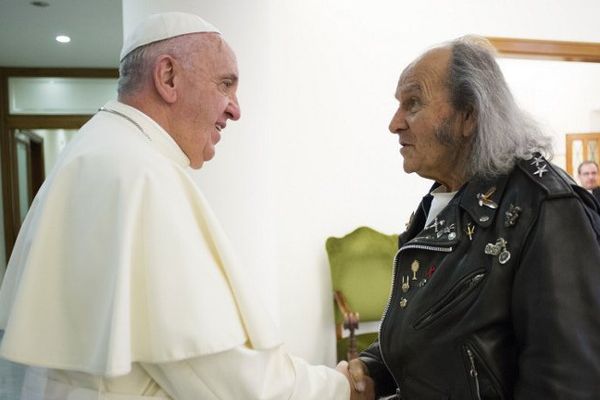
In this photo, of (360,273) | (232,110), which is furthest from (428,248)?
(360,273)

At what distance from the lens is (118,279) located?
106cm

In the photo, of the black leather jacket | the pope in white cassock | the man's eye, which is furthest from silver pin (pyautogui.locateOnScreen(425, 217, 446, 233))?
the pope in white cassock

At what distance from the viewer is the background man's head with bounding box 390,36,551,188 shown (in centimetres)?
134

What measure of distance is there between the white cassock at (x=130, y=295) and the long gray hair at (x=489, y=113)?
69 cm

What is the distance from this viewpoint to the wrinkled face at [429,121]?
1.46 metres

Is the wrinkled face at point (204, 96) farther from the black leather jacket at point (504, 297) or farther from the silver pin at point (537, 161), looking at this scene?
the silver pin at point (537, 161)

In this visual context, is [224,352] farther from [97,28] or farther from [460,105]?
[97,28]

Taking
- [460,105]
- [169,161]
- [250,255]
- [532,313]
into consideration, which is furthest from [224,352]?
[250,255]

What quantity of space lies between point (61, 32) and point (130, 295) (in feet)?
19.8

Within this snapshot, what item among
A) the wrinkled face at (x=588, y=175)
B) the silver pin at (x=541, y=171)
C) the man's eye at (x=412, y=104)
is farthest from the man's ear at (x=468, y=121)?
the wrinkled face at (x=588, y=175)

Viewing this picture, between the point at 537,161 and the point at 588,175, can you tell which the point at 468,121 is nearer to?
the point at 537,161

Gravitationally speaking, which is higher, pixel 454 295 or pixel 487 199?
pixel 487 199

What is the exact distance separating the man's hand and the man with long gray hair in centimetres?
26

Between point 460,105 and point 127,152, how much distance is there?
877 millimetres
